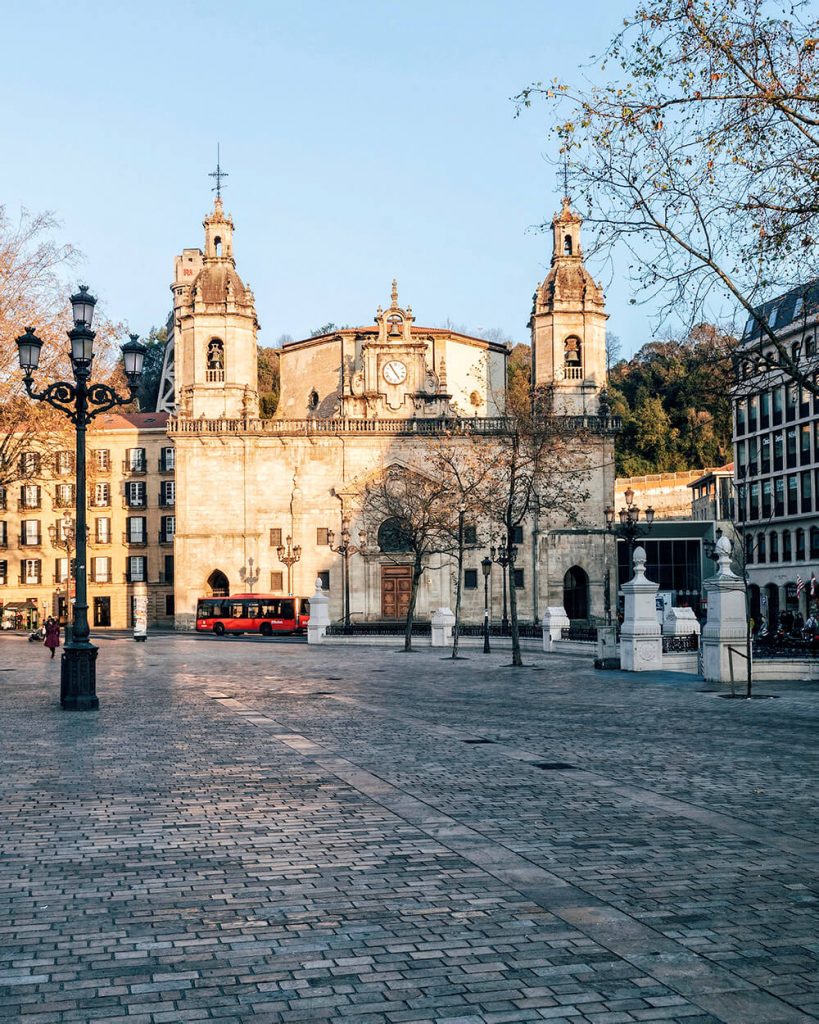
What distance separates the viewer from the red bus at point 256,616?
5644 centimetres

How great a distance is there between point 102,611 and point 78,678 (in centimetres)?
5484

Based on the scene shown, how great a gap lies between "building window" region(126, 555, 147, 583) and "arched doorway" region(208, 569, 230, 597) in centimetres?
1209

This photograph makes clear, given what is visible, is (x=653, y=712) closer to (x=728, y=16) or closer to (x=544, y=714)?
(x=544, y=714)

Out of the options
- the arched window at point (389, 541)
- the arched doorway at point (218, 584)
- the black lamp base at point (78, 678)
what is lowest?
the black lamp base at point (78, 678)

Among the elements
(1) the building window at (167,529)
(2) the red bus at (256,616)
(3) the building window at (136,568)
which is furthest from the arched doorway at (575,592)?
(3) the building window at (136,568)

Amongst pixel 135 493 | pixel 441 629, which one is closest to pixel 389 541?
pixel 441 629

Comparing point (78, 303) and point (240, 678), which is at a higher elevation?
point (78, 303)

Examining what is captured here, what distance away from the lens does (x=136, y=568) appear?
71062 mm

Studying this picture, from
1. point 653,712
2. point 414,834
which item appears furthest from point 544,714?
point 414,834

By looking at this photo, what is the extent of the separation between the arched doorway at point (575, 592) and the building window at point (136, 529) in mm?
27439

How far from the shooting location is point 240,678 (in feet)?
83.9

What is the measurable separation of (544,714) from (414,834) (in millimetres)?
9205

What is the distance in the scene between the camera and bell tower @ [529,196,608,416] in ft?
202

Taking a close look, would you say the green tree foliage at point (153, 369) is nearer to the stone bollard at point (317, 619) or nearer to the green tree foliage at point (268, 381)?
the green tree foliage at point (268, 381)
